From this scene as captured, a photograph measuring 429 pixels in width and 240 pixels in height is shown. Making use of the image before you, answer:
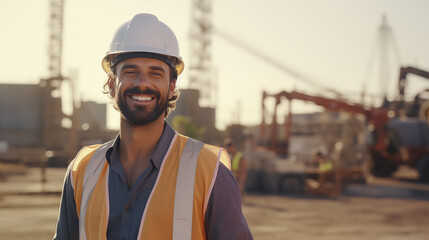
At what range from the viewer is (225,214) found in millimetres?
2297

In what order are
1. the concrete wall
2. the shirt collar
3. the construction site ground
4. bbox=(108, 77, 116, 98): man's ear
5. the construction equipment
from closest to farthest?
1. the shirt collar
2. bbox=(108, 77, 116, 98): man's ear
3. the construction site ground
4. the construction equipment
5. the concrete wall

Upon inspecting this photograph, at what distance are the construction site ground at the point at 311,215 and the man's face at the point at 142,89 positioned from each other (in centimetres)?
787

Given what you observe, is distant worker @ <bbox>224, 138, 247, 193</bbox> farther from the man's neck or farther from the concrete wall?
the concrete wall

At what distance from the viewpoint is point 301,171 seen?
1870cm

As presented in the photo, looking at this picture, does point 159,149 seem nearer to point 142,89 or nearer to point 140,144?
point 140,144

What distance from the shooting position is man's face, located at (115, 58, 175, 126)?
2.52 metres

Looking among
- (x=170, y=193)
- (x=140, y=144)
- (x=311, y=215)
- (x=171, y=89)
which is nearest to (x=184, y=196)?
(x=170, y=193)

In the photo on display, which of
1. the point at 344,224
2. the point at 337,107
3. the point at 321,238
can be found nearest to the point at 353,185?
the point at 337,107

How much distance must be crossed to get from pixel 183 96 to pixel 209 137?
17.6 ft

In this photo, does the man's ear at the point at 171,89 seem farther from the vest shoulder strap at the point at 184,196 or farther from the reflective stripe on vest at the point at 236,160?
the reflective stripe on vest at the point at 236,160

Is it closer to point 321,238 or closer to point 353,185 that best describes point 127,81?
point 321,238

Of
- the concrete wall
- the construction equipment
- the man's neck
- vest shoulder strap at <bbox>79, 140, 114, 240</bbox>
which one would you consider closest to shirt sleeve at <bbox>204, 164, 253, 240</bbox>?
the man's neck

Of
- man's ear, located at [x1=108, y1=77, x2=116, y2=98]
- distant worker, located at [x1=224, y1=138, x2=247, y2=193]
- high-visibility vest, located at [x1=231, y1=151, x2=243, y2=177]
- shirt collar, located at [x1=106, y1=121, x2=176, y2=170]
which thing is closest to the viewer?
shirt collar, located at [x1=106, y1=121, x2=176, y2=170]

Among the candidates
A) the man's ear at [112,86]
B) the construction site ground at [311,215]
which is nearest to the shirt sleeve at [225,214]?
the man's ear at [112,86]
